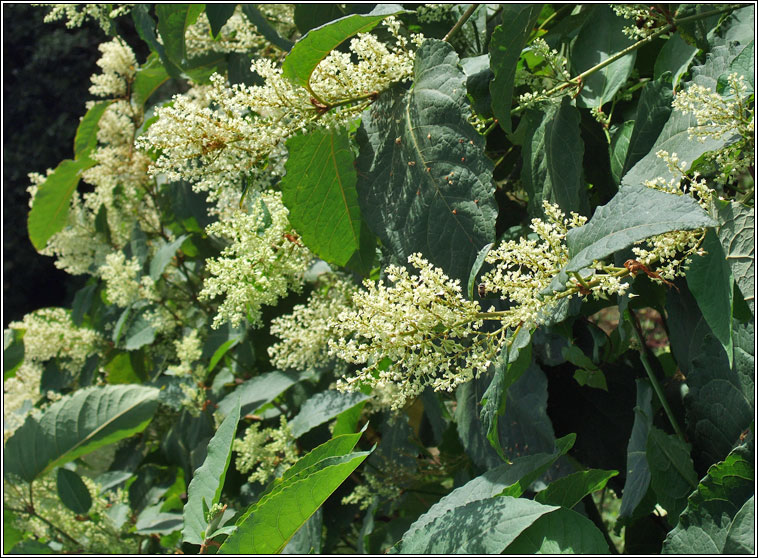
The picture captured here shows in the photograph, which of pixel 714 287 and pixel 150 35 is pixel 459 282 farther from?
pixel 150 35

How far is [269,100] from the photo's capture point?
1.01 metres

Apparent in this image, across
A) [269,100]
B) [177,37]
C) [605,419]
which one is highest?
[177,37]

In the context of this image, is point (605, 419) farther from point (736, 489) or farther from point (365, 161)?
point (365, 161)

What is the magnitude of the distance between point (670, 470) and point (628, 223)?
476 millimetres

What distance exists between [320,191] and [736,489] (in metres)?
0.76

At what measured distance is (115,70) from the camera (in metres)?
2.22

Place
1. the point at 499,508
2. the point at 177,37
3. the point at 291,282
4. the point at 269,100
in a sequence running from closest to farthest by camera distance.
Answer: the point at 499,508 < the point at 269,100 < the point at 291,282 < the point at 177,37

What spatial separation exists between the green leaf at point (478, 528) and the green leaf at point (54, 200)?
1920 millimetres

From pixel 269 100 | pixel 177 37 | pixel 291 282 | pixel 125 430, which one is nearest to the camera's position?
pixel 269 100

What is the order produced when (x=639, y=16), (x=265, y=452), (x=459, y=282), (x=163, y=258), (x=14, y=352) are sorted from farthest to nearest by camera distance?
(x=14, y=352) < (x=163, y=258) < (x=265, y=452) < (x=639, y=16) < (x=459, y=282)

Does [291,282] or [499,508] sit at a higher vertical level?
[291,282]

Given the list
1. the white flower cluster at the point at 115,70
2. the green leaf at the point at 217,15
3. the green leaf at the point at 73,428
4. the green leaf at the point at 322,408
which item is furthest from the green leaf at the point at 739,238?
the white flower cluster at the point at 115,70

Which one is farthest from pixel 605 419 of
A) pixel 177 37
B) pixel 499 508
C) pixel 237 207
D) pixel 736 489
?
pixel 177 37

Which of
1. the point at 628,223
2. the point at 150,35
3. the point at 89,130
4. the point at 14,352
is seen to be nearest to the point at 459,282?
the point at 628,223
